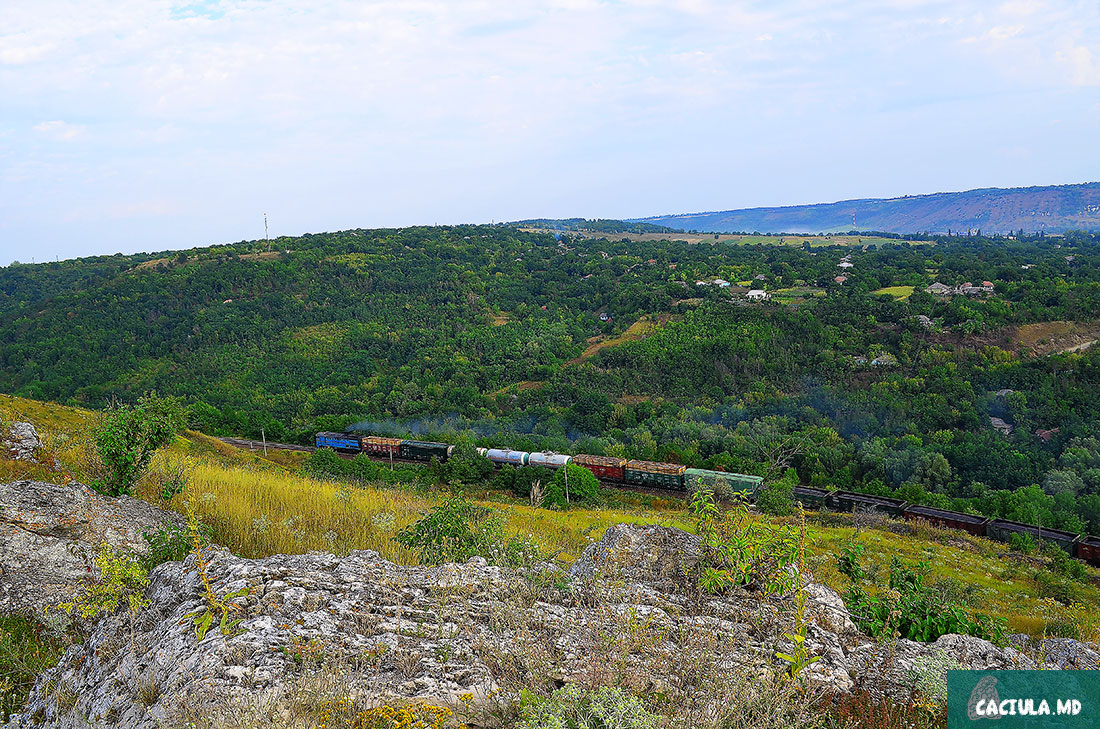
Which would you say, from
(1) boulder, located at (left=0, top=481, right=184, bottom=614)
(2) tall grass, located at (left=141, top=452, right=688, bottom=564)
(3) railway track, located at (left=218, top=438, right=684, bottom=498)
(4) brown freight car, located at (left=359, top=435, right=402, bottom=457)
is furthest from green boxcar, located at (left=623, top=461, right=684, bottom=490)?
(1) boulder, located at (left=0, top=481, right=184, bottom=614)

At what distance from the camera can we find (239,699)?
2789 millimetres

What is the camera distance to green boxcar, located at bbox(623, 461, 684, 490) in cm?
3175

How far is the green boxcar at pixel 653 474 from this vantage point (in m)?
31.8

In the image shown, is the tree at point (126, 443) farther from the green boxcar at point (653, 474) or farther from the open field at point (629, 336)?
the open field at point (629, 336)

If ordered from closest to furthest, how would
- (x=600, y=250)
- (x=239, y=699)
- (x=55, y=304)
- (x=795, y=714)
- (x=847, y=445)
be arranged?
(x=239, y=699) → (x=795, y=714) → (x=847, y=445) → (x=55, y=304) → (x=600, y=250)

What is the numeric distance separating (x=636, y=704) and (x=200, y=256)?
97.1 metres

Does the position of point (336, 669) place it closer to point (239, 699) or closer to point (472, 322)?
point (239, 699)

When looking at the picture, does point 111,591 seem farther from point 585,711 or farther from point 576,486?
point 576,486

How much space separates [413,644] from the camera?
11.6ft

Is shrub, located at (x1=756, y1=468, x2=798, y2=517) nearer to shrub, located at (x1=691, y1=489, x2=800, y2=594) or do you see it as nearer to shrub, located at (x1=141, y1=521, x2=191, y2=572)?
shrub, located at (x1=691, y1=489, x2=800, y2=594)

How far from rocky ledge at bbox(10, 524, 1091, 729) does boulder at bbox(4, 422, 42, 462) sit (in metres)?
4.07

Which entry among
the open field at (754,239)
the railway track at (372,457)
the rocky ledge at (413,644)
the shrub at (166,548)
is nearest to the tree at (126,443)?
the shrub at (166,548)

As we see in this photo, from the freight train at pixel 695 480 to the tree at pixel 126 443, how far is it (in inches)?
719

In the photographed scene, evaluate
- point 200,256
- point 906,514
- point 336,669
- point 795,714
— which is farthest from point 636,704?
point 200,256
